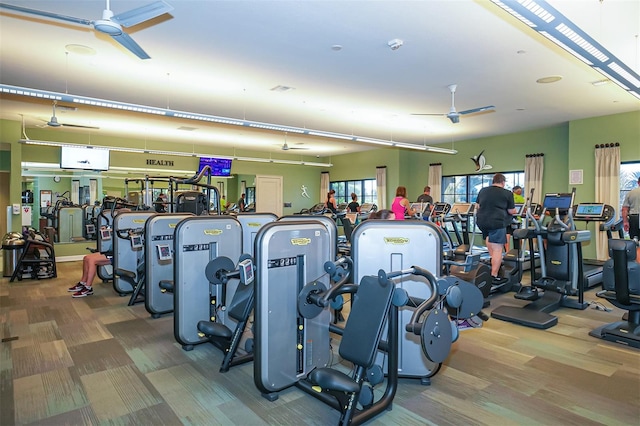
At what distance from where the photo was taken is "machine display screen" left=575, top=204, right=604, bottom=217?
5719 millimetres

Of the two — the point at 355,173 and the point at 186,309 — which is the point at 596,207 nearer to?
the point at 186,309

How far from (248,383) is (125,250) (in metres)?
3.72

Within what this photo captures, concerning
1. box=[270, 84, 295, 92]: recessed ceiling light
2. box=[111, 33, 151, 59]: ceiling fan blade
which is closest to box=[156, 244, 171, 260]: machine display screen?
box=[111, 33, 151, 59]: ceiling fan blade

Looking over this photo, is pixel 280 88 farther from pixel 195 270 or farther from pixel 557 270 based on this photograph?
pixel 557 270

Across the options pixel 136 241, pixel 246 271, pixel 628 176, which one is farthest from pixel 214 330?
pixel 628 176

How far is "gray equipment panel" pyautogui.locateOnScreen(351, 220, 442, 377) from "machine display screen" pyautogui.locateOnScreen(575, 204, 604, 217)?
4426 mm

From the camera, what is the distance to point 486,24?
399cm

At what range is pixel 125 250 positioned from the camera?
565 cm

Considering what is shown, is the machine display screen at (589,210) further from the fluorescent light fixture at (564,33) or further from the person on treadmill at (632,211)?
the fluorescent light fixture at (564,33)

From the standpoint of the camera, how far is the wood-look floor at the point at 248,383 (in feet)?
7.98

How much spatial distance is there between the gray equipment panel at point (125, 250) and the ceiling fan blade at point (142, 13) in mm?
3244

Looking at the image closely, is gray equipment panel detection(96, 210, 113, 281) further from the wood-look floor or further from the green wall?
the green wall

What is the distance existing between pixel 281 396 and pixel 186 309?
1436mm

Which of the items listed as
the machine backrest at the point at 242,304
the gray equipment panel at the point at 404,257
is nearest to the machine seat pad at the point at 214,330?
the machine backrest at the point at 242,304
